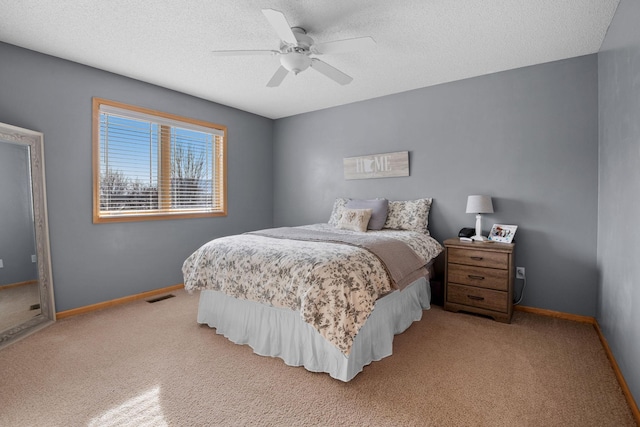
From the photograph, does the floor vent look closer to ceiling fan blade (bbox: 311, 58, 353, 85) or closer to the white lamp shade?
ceiling fan blade (bbox: 311, 58, 353, 85)

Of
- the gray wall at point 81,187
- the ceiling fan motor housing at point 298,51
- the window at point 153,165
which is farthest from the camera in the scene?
the window at point 153,165

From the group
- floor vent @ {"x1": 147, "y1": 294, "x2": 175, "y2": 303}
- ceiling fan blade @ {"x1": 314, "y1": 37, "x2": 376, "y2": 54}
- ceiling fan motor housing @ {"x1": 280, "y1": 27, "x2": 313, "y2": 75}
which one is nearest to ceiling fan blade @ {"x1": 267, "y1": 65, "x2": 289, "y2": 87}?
ceiling fan motor housing @ {"x1": 280, "y1": 27, "x2": 313, "y2": 75}

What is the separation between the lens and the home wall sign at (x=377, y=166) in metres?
3.85

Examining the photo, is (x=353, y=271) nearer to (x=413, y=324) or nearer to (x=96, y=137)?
(x=413, y=324)

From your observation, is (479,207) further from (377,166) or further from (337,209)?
(337,209)

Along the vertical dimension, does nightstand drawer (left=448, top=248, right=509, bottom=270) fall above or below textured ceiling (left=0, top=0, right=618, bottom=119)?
below

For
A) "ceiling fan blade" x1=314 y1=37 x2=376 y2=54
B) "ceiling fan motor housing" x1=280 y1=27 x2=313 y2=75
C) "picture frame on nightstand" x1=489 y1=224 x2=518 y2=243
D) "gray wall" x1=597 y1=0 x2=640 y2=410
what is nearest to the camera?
"gray wall" x1=597 y1=0 x2=640 y2=410

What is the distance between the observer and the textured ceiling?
2.12m

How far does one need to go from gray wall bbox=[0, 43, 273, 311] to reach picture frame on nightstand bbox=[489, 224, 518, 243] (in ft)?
11.6

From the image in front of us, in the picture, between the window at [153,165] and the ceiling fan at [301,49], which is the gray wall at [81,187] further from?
the ceiling fan at [301,49]

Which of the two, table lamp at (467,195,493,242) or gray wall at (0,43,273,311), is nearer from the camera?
gray wall at (0,43,273,311)

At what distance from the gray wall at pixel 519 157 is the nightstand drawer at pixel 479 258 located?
20.2 inches

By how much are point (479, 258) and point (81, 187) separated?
13.0 ft

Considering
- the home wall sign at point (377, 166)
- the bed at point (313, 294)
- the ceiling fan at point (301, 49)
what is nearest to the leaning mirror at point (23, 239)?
the bed at point (313, 294)
